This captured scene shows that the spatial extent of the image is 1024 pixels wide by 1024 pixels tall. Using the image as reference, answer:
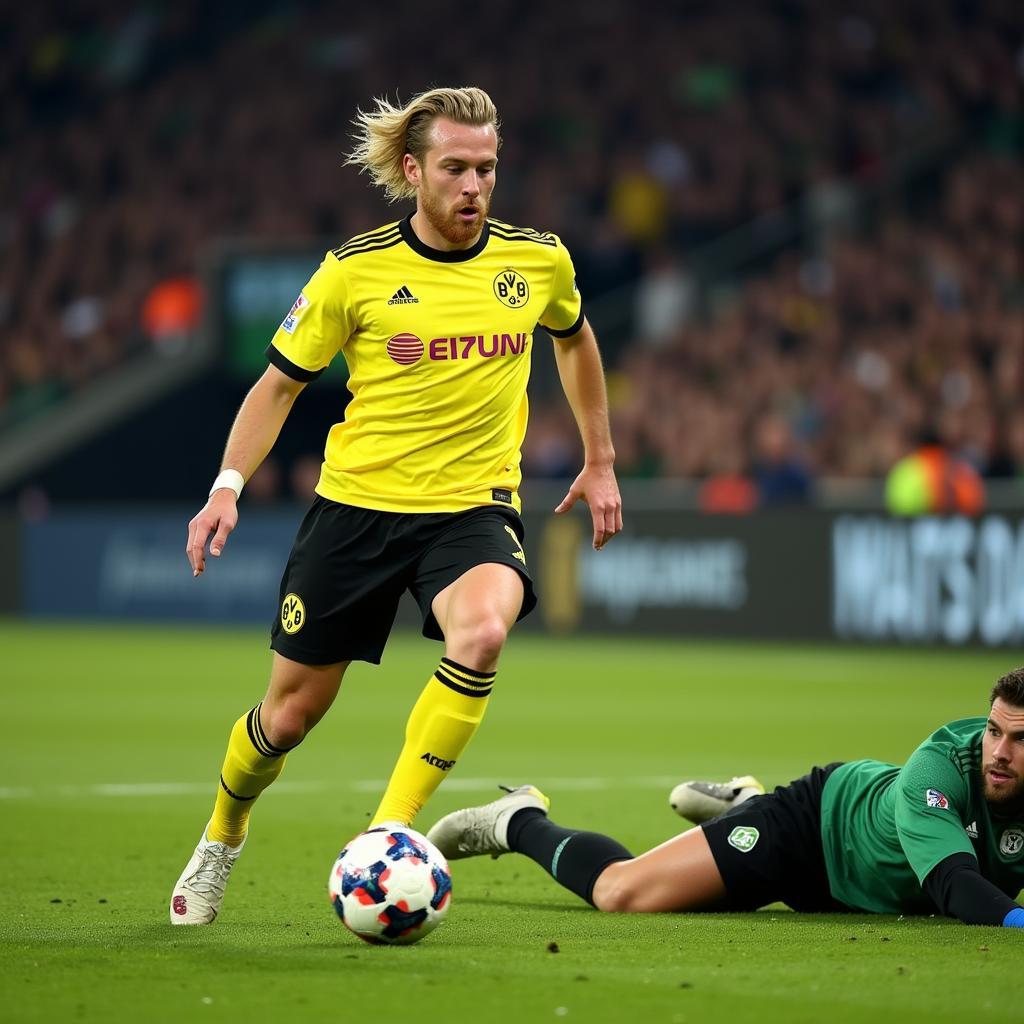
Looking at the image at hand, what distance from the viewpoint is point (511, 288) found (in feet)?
21.7

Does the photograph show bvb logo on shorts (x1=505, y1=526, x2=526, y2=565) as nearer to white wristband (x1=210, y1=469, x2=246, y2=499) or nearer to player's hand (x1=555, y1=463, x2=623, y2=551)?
player's hand (x1=555, y1=463, x2=623, y2=551)

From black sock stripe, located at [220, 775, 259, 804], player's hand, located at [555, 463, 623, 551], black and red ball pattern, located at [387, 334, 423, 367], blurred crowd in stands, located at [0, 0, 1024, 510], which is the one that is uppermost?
blurred crowd in stands, located at [0, 0, 1024, 510]

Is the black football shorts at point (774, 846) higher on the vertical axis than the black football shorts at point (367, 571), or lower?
lower

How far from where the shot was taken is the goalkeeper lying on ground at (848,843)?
5.82 meters

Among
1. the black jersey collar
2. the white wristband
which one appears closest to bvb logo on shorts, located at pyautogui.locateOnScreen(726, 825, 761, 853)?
the white wristband

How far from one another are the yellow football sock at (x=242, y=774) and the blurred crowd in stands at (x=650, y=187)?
46.8 ft

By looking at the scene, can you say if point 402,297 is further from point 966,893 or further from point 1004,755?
point 966,893

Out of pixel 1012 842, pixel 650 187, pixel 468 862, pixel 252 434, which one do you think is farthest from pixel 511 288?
pixel 650 187

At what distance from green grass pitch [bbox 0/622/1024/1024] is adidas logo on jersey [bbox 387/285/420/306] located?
1.91 meters

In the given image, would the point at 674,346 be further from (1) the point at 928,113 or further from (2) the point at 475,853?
(2) the point at 475,853

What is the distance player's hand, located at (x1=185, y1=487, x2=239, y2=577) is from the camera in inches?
237

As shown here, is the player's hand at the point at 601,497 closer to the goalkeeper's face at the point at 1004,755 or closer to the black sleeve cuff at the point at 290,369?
the black sleeve cuff at the point at 290,369

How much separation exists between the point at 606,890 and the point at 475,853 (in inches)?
25.5

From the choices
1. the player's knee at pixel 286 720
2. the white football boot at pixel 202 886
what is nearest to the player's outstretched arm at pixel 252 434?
the player's knee at pixel 286 720
